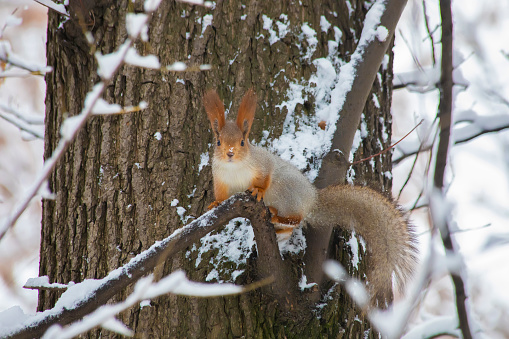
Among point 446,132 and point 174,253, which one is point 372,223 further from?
point 174,253

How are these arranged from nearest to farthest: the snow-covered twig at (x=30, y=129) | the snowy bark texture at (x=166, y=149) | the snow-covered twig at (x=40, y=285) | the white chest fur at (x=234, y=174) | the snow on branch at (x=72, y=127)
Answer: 1. the snow on branch at (x=72, y=127)
2. the snow-covered twig at (x=40, y=285)
3. the snowy bark texture at (x=166, y=149)
4. the white chest fur at (x=234, y=174)
5. the snow-covered twig at (x=30, y=129)

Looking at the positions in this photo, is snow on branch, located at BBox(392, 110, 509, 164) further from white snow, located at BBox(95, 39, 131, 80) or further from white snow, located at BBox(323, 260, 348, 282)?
white snow, located at BBox(95, 39, 131, 80)

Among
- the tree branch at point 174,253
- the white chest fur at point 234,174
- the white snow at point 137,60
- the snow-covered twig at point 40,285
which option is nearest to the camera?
the white snow at point 137,60

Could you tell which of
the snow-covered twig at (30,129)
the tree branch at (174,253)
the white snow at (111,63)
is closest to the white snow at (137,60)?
the white snow at (111,63)

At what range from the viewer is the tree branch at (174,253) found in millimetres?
1225

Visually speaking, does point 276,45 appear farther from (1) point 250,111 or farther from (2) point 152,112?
(2) point 152,112

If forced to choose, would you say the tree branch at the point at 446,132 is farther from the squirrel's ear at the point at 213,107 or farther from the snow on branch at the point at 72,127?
the snow on branch at the point at 72,127

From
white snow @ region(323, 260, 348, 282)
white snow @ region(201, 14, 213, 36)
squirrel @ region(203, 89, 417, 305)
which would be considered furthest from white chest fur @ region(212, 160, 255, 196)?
white snow @ region(201, 14, 213, 36)

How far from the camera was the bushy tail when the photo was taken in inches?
69.0

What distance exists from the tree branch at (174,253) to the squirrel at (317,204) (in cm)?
28

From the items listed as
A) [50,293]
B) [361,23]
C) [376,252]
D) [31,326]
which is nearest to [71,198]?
[50,293]

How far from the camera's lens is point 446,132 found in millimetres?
1310

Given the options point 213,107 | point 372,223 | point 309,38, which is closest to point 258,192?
point 213,107

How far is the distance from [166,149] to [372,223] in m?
0.79
